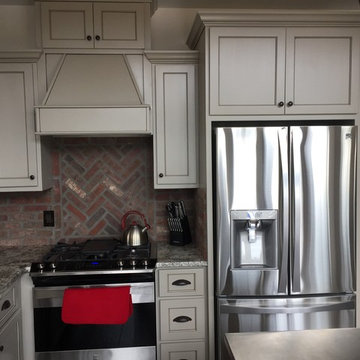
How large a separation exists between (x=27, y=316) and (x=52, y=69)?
159cm

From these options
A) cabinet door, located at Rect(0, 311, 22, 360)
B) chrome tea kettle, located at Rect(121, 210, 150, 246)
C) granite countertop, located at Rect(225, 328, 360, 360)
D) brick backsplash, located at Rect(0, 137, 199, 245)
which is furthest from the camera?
brick backsplash, located at Rect(0, 137, 199, 245)

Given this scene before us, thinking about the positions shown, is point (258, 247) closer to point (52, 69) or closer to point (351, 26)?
point (351, 26)

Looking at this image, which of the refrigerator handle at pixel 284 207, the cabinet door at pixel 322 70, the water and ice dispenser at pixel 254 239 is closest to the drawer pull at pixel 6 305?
the water and ice dispenser at pixel 254 239

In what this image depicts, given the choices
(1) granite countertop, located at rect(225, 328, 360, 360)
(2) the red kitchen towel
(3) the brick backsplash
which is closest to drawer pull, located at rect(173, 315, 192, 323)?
(2) the red kitchen towel

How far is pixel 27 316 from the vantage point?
2254 millimetres

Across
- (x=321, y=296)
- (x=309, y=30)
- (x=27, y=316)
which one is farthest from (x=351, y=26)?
(x=27, y=316)

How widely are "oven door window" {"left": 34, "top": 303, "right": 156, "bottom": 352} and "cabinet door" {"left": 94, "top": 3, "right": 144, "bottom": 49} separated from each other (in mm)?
1731

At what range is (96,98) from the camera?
244cm

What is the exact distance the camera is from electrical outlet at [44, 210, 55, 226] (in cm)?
281

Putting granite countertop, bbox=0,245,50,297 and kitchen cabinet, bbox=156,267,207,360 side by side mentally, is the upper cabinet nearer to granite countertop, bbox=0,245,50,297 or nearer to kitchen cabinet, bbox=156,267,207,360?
kitchen cabinet, bbox=156,267,207,360

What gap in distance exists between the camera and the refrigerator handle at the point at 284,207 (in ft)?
7.16

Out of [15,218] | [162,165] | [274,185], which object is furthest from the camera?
[15,218]

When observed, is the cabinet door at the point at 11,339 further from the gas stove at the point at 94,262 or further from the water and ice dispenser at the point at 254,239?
the water and ice dispenser at the point at 254,239

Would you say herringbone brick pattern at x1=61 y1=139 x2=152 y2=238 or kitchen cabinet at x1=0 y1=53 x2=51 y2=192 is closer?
kitchen cabinet at x1=0 y1=53 x2=51 y2=192
